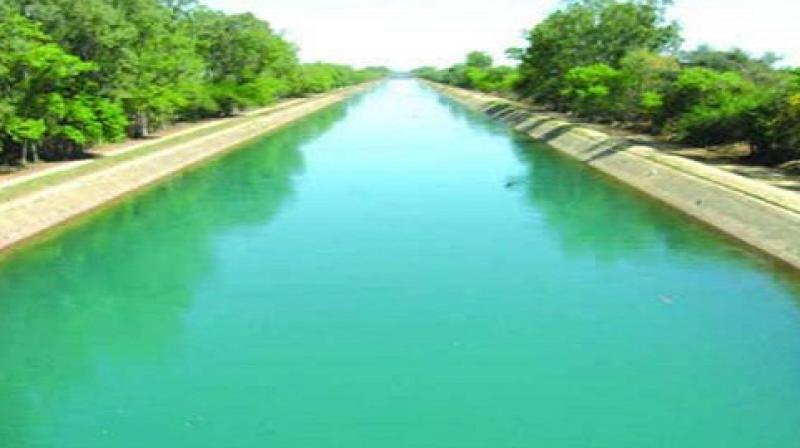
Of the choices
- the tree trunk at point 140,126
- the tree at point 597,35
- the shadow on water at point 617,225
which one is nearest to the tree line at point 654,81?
the tree at point 597,35

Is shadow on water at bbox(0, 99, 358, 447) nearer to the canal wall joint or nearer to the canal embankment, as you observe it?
the canal embankment

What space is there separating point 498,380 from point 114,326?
896 cm

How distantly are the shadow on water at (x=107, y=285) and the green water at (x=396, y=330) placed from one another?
82mm

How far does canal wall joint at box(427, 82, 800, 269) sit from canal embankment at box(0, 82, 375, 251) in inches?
890

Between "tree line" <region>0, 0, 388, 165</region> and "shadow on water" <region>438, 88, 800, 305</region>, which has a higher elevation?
"tree line" <region>0, 0, 388, 165</region>

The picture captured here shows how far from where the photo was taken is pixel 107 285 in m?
22.5

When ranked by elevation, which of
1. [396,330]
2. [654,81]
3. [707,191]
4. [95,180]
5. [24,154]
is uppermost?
[654,81]

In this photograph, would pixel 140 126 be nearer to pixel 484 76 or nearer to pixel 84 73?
pixel 84 73

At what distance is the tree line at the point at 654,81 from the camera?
125ft

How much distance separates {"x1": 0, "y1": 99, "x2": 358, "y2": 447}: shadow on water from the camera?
1590 centimetres

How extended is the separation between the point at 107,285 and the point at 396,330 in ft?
29.4

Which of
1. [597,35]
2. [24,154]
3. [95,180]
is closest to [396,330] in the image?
[95,180]

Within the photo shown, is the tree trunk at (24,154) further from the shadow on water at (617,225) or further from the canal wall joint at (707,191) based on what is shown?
the canal wall joint at (707,191)

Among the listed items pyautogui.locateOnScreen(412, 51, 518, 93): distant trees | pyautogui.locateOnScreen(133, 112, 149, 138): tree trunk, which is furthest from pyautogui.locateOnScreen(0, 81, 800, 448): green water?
pyautogui.locateOnScreen(412, 51, 518, 93): distant trees
